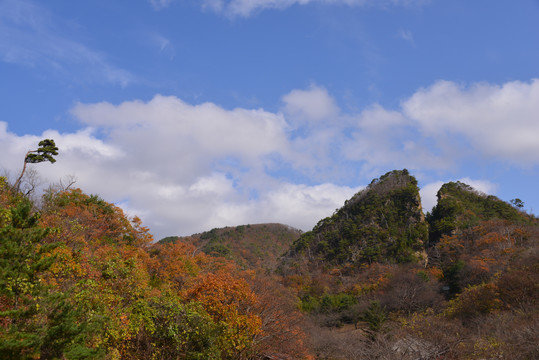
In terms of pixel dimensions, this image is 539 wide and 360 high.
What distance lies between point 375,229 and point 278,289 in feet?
122

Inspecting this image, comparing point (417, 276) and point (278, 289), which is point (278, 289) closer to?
point (278, 289)

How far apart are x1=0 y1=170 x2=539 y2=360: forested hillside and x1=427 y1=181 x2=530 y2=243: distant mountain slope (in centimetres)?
33

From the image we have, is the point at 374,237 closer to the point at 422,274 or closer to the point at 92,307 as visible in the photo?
the point at 422,274

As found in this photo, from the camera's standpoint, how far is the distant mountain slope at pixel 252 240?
348 feet

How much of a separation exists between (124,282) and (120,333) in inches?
102

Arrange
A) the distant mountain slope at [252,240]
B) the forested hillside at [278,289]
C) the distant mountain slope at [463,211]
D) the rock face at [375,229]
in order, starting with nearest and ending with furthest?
the forested hillside at [278,289]
the distant mountain slope at [463,211]
the rock face at [375,229]
the distant mountain slope at [252,240]

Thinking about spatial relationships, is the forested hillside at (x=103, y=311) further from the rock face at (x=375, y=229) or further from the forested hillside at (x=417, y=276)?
the rock face at (x=375, y=229)

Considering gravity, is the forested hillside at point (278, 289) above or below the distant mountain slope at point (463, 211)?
below

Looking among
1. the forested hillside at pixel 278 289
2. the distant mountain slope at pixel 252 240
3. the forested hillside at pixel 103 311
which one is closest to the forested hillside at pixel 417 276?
the forested hillside at pixel 278 289

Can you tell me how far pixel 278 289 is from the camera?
40344mm

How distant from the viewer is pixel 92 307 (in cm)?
1359

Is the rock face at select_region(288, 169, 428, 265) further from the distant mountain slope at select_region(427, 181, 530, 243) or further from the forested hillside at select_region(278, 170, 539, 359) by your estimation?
the distant mountain slope at select_region(427, 181, 530, 243)

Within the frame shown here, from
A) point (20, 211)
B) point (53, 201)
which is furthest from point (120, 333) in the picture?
point (53, 201)

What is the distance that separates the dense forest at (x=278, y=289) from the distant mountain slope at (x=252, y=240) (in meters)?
33.5
